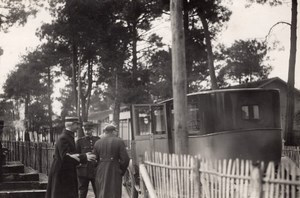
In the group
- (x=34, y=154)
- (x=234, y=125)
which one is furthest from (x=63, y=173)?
(x=34, y=154)

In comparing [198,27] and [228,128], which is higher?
[198,27]

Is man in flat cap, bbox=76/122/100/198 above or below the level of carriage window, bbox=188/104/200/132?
below

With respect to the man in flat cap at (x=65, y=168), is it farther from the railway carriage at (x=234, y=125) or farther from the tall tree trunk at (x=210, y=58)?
the tall tree trunk at (x=210, y=58)

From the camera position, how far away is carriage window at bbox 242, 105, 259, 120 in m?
11.2

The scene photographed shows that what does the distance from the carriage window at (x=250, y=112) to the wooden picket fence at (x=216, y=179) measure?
3489mm

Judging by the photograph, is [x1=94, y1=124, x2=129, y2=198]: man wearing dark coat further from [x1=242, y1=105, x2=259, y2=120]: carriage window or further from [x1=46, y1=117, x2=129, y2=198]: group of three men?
[x1=242, y1=105, x2=259, y2=120]: carriage window

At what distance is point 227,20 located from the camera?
93.6 feet

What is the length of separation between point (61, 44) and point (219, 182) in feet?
96.2

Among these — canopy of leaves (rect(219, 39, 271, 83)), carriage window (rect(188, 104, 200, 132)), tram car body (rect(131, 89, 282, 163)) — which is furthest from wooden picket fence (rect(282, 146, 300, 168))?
canopy of leaves (rect(219, 39, 271, 83))

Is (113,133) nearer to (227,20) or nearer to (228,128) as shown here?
(228,128)

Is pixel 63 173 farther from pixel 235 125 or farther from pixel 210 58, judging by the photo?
pixel 210 58

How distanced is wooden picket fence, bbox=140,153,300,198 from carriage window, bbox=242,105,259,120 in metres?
3.49

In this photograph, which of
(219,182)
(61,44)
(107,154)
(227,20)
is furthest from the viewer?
(61,44)

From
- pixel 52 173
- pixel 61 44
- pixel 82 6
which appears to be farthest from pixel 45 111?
pixel 52 173
